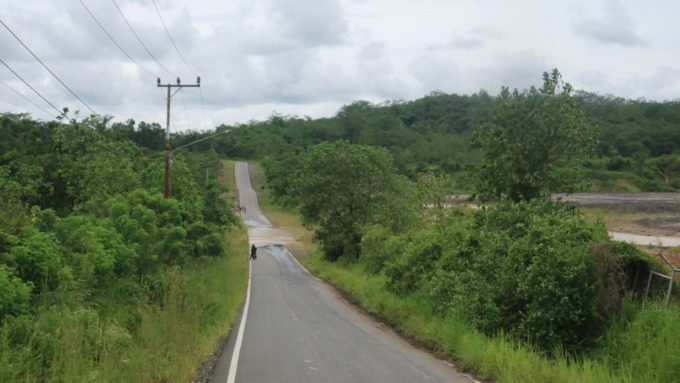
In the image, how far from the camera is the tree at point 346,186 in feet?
133

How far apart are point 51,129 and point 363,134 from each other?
96868mm

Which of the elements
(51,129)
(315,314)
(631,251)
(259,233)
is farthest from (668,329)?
(259,233)

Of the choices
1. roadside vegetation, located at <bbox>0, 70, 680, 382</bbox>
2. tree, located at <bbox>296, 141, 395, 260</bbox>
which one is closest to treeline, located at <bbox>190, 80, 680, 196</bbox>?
tree, located at <bbox>296, 141, 395, 260</bbox>

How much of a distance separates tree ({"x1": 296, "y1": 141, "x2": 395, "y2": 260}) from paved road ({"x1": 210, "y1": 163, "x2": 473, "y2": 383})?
1544 cm

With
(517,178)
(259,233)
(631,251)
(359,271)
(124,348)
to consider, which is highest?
(517,178)

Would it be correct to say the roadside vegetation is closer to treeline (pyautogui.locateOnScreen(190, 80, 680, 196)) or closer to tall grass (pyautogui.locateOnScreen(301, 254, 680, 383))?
tall grass (pyautogui.locateOnScreen(301, 254, 680, 383))

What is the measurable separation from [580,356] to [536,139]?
26.0ft

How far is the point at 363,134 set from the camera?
139250mm

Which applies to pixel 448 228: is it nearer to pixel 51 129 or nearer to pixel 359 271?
pixel 359 271

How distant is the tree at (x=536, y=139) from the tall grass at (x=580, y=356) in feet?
17.7

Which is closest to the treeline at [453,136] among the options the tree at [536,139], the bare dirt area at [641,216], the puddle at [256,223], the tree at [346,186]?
the bare dirt area at [641,216]

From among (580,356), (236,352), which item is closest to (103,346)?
(236,352)

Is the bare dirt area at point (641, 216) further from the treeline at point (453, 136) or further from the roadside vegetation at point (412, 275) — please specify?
the treeline at point (453, 136)

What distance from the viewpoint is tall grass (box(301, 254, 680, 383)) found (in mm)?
9203
